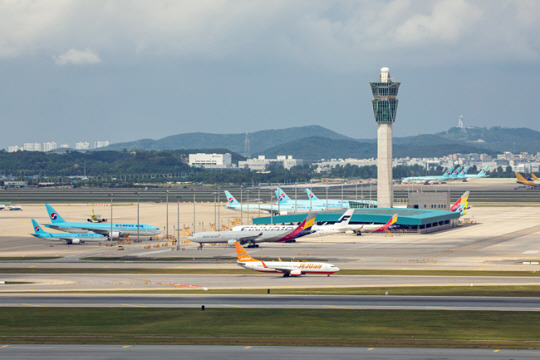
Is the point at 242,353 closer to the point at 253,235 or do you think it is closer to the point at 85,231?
the point at 253,235

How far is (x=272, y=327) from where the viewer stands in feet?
204

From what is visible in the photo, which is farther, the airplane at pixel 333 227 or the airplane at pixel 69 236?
the airplane at pixel 333 227

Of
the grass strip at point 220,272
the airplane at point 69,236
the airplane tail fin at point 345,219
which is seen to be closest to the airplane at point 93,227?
the airplane at point 69,236

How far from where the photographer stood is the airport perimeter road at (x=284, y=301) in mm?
71250

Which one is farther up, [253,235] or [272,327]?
[253,235]

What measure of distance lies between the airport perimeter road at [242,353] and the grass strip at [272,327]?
65.8 inches

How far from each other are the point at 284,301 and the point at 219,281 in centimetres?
1814

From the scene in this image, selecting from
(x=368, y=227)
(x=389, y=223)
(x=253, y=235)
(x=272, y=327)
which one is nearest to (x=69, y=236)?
(x=253, y=235)

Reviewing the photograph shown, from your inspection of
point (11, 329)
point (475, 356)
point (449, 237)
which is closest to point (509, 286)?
point (475, 356)

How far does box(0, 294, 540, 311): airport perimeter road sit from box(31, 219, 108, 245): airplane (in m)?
68.3

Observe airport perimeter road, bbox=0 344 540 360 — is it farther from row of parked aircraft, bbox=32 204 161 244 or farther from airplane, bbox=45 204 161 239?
airplane, bbox=45 204 161 239

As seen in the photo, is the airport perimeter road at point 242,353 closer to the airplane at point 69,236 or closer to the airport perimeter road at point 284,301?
the airport perimeter road at point 284,301

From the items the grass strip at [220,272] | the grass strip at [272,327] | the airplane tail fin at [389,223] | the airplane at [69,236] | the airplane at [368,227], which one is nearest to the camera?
the grass strip at [272,327]

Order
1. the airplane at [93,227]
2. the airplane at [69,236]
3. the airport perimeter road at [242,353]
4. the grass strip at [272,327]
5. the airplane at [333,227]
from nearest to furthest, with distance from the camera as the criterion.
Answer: the airport perimeter road at [242,353], the grass strip at [272,327], the airplane at [69,236], the airplane at [93,227], the airplane at [333,227]
